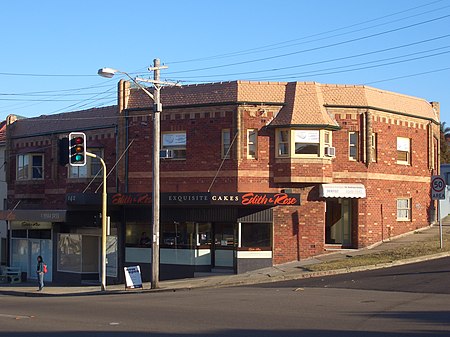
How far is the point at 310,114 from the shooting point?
31.7 meters

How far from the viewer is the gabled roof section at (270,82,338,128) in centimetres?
3150

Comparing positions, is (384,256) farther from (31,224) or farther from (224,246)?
(31,224)

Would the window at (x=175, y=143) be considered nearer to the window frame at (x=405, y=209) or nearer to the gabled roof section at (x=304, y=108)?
the gabled roof section at (x=304, y=108)

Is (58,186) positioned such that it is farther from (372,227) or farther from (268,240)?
(372,227)

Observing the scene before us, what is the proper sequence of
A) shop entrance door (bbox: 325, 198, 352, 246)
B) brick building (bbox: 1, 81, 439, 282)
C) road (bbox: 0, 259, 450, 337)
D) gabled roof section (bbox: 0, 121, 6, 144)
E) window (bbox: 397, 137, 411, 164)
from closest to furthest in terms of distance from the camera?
road (bbox: 0, 259, 450, 337) → brick building (bbox: 1, 81, 439, 282) → shop entrance door (bbox: 325, 198, 352, 246) → window (bbox: 397, 137, 411, 164) → gabled roof section (bbox: 0, 121, 6, 144)

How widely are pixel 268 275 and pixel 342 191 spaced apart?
5849 millimetres

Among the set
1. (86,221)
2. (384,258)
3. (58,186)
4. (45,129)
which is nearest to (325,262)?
(384,258)

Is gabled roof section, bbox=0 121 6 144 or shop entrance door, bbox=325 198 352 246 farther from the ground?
gabled roof section, bbox=0 121 6 144

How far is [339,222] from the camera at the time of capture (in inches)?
1340

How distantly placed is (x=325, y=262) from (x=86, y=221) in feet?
43.7

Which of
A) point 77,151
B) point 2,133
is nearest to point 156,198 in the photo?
point 77,151

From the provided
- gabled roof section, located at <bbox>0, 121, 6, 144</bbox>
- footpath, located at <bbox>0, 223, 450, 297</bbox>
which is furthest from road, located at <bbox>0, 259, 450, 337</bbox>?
gabled roof section, located at <bbox>0, 121, 6, 144</bbox>

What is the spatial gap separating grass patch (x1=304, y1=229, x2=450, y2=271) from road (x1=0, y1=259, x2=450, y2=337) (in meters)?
2.20

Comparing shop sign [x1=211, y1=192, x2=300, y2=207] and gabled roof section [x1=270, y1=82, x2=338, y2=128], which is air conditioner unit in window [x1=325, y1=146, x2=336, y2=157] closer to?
gabled roof section [x1=270, y1=82, x2=338, y2=128]
